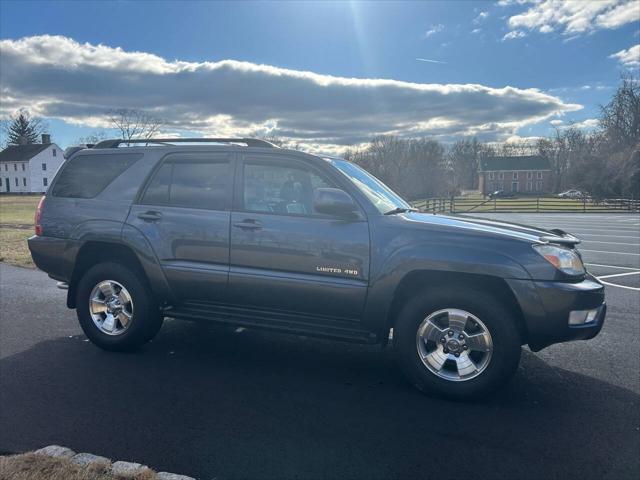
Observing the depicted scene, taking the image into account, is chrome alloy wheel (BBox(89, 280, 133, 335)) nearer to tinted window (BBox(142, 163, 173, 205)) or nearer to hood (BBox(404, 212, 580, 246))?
tinted window (BBox(142, 163, 173, 205))

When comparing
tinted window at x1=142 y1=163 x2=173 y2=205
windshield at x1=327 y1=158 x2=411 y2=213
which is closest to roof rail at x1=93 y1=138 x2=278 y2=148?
tinted window at x1=142 y1=163 x2=173 y2=205

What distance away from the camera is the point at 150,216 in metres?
4.63

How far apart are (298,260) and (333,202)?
58 centimetres

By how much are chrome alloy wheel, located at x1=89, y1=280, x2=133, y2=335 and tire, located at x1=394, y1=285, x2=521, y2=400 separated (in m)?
2.63

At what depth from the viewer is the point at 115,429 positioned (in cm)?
331

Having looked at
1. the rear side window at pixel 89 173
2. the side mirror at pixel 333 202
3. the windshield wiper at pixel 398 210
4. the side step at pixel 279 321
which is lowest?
the side step at pixel 279 321

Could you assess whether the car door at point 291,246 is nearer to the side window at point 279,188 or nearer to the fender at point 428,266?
the side window at point 279,188

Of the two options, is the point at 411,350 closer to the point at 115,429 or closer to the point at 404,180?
the point at 115,429

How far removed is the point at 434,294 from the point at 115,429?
248cm

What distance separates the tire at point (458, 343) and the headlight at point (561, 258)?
49 cm

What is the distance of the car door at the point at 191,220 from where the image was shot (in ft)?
14.4

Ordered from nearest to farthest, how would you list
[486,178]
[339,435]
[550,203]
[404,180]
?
[339,435], [550,203], [404,180], [486,178]

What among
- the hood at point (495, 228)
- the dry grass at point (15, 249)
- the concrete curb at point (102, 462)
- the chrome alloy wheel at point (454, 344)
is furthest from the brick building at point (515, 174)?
the concrete curb at point (102, 462)

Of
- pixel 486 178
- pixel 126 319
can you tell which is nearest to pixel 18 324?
pixel 126 319
